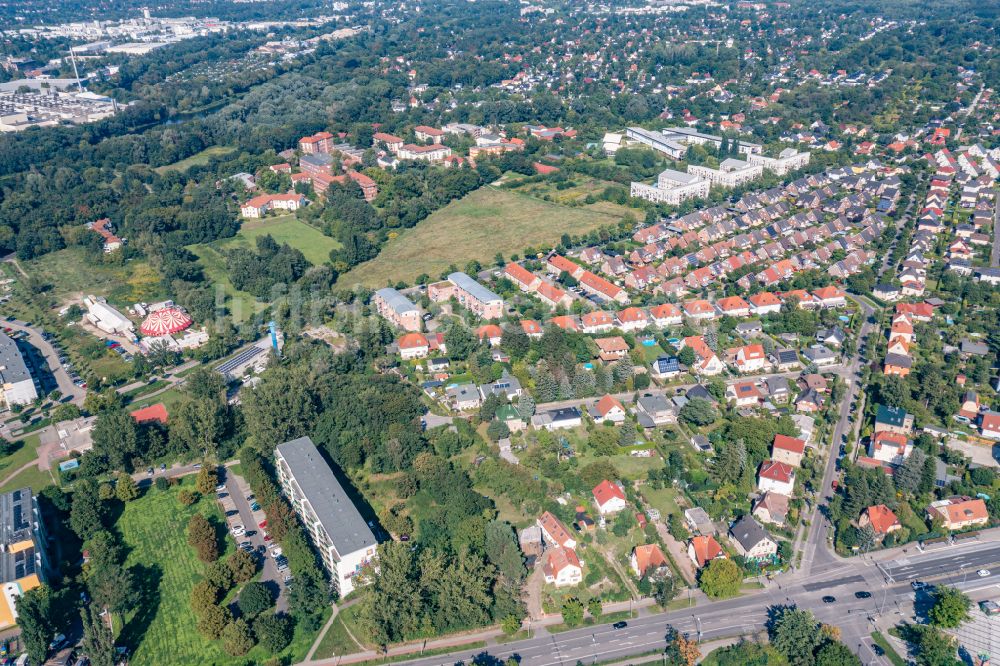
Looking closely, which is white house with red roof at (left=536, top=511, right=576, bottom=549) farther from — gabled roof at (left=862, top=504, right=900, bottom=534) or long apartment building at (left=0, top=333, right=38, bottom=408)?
long apartment building at (left=0, top=333, right=38, bottom=408)

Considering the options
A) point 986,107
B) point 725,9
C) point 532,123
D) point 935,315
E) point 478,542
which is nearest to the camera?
point 478,542

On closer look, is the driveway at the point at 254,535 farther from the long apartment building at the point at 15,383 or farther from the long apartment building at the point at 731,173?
the long apartment building at the point at 731,173

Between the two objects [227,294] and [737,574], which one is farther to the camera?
[227,294]

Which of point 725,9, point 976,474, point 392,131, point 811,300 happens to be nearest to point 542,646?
point 976,474

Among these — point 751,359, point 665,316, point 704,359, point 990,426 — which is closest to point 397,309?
point 665,316

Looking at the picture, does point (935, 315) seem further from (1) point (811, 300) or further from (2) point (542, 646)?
(2) point (542, 646)

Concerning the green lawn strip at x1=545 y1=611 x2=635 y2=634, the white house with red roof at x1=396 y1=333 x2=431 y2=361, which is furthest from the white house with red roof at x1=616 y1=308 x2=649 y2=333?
the green lawn strip at x1=545 y1=611 x2=635 y2=634
